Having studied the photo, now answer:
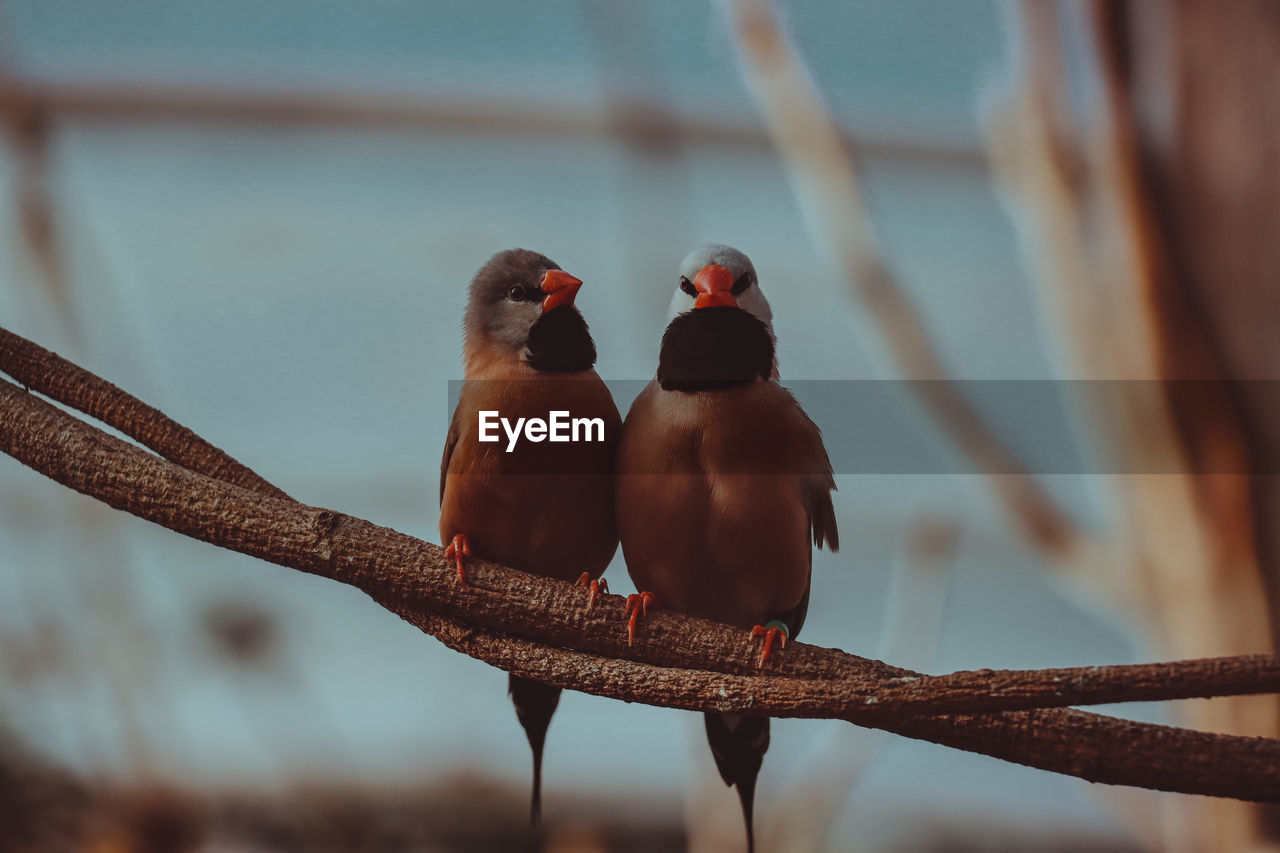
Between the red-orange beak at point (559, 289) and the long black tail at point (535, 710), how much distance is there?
45 cm

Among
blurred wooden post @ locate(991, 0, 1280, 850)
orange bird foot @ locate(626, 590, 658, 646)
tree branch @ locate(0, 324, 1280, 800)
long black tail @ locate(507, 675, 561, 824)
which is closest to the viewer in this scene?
tree branch @ locate(0, 324, 1280, 800)

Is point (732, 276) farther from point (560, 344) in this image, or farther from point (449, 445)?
point (449, 445)

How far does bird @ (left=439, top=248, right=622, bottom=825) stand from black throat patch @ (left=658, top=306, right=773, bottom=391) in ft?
0.35

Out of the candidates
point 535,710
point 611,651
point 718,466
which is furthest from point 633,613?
point 535,710

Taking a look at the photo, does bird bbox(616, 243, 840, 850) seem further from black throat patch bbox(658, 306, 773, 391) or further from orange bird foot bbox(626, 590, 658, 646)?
orange bird foot bbox(626, 590, 658, 646)

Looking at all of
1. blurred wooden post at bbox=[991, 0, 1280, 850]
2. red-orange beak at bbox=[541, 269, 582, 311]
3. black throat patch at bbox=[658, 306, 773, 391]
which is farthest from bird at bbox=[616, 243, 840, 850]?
blurred wooden post at bbox=[991, 0, 1280, 850]

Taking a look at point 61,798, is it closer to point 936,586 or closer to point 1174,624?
point 936,586

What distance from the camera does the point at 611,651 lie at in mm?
973

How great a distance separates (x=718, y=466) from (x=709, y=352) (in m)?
0.13

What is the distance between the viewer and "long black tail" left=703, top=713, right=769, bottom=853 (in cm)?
133

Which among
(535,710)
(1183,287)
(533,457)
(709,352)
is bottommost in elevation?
(535,710)

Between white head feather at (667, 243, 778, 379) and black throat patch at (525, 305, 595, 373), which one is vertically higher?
white head feather at (667, 243, 778, 379)

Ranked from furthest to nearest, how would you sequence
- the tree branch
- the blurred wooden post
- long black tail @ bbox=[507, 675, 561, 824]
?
1. the blurred wooden post
2. long black tail @ bbox=[507, 675, 561, 824]
3. the tree branch

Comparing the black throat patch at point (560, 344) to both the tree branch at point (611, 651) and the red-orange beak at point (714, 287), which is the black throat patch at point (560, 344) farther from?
the tree branch at point (611, 651)
